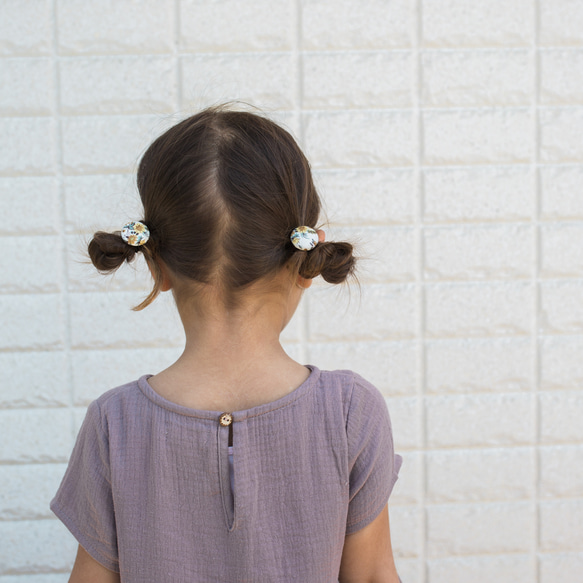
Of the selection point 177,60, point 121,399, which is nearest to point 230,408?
point 121,399

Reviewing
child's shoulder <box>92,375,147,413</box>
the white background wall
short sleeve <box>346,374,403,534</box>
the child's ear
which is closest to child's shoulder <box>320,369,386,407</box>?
short sleeve <box>346,374,403,534</box>

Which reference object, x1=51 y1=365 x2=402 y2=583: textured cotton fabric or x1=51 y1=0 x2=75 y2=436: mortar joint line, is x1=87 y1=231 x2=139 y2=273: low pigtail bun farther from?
x1=51 y1=0 x2=75 y2=436: mortar joint line

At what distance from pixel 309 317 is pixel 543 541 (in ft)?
3.33

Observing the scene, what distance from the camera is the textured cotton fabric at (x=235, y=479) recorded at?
80cm

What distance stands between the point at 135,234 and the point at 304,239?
23 centimetres

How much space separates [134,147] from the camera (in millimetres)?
1771

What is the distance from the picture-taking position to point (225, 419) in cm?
79

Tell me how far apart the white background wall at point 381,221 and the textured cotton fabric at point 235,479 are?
99 cm

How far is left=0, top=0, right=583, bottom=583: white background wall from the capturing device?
1.75 meters

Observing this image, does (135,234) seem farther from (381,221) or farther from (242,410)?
(381,221)

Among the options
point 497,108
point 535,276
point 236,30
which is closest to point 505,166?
point 497,108

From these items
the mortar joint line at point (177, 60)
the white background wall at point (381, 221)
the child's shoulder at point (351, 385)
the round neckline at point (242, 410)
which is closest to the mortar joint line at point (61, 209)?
the white background wall at point (381, 221)

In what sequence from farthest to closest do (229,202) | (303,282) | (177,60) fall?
(177,60) < (303,282) < (229,202)

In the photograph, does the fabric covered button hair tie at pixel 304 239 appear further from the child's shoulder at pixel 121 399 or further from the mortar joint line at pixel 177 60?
the mortar joint line at pixel 177 60
